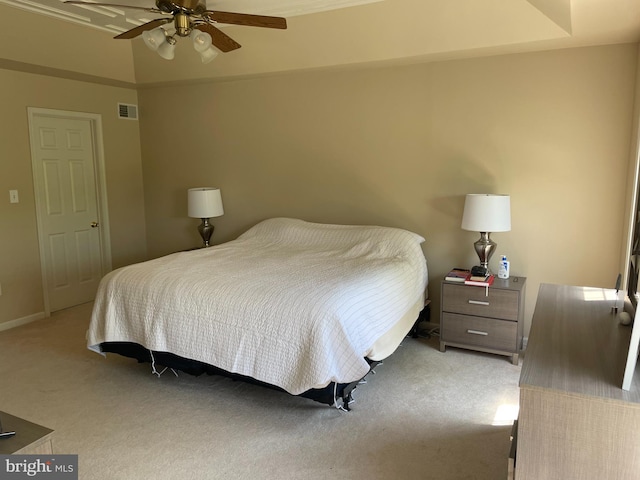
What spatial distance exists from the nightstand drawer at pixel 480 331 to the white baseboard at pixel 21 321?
3755 mm

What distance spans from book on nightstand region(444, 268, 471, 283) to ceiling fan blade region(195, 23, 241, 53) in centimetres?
227

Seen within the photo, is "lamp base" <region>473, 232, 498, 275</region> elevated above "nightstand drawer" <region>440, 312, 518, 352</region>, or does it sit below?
above

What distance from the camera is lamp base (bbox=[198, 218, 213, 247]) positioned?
4.93 meters

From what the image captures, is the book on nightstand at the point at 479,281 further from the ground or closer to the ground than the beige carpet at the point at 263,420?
further from the ground

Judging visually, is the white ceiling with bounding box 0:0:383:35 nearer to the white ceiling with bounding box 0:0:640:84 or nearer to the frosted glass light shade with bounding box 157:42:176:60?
the white ceiling with bounding box 0:0:640:84

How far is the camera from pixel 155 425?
2.70 m

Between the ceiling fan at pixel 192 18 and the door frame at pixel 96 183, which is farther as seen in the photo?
the door frame at pixel 96 183

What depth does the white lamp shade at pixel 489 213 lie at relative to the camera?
3.44 m

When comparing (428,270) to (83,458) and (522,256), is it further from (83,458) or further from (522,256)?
(83,458)

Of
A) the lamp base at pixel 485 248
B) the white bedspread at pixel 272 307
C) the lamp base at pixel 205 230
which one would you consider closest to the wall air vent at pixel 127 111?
the lamp base at pixel 205 230

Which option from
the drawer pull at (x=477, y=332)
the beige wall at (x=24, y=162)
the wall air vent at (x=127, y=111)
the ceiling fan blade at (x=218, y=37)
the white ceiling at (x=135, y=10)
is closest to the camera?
the ceiling fan blade at (x=218, y=37)

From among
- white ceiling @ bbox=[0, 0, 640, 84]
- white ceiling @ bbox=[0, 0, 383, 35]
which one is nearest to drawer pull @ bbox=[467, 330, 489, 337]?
white ceiling @ bbox=[0, 0, 640, 84]

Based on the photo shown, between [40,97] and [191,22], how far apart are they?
8.33ft

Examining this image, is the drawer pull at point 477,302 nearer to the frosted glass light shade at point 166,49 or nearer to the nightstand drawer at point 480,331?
the nightstand drawer at point 480,331
